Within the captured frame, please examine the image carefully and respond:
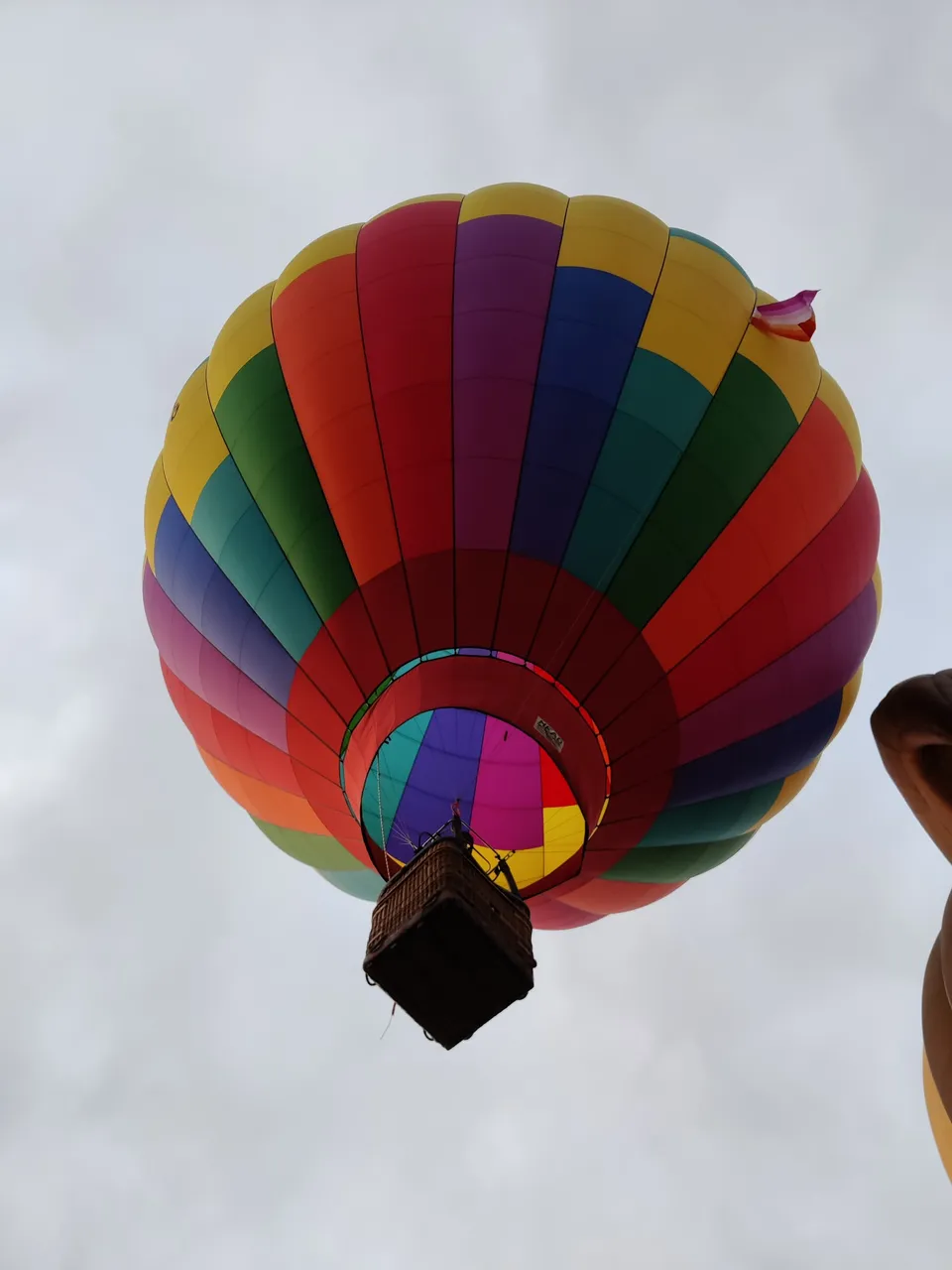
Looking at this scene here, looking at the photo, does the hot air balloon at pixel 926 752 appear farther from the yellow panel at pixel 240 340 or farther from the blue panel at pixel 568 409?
the yellow panel at pixel 240 340

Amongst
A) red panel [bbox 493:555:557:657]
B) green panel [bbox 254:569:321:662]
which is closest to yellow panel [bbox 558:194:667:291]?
red panel [bbox 493:555:557:657]

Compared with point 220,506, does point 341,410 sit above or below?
below

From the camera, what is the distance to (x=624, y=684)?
6641 millimetres

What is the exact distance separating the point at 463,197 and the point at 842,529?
3.36 meters

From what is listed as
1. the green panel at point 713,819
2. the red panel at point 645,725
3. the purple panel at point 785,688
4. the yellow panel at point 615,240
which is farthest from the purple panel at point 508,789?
the yellow panel at point 615,240

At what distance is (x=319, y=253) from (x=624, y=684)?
137 inches

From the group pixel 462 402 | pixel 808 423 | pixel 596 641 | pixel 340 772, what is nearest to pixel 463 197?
pixel 462 402

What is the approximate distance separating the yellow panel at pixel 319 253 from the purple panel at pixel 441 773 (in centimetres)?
302

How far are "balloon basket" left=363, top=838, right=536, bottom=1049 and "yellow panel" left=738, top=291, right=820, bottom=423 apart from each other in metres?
3.54

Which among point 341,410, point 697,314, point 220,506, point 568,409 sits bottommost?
point 568,409

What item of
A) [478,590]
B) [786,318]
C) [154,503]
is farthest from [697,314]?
[154,503]

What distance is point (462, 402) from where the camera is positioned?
666 centimetres

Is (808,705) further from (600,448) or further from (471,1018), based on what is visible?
(471,1018)

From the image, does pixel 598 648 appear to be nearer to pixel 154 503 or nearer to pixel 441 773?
pixel 441 773
